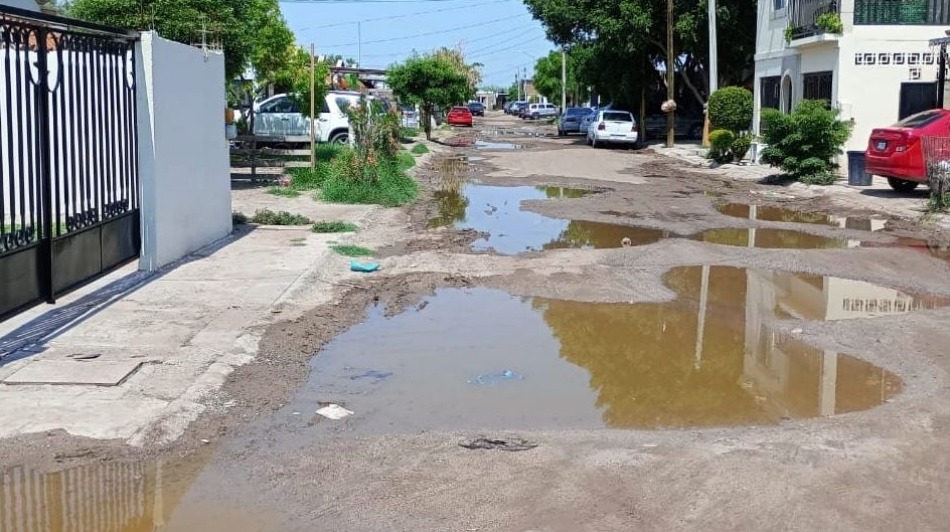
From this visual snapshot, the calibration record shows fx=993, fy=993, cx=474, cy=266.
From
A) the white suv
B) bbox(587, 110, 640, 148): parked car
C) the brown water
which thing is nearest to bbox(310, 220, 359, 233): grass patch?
the brown water

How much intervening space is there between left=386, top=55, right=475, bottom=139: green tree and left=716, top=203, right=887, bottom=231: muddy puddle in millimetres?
27665

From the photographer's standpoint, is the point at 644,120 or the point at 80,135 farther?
the point at 644,120

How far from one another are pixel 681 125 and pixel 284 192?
32411 millimetres

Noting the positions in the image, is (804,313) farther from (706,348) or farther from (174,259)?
(174,259)

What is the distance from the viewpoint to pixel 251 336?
8.50 m

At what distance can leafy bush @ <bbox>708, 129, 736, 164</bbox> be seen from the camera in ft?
100

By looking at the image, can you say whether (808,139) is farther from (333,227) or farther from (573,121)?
(573,121)

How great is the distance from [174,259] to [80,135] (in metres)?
2.47

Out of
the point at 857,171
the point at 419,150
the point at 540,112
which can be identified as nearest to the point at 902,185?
the point at 857,171

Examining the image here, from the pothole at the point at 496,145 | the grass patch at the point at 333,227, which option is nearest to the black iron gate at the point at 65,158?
the grass patch at the point at 333,227

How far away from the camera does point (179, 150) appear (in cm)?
1173

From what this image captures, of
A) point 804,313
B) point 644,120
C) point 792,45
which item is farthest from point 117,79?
point 644,120

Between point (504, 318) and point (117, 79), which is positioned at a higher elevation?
point (117, 79)

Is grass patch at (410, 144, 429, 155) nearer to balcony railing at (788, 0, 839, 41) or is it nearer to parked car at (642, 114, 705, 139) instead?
balcony railing at (788, 0, 839, 41)
